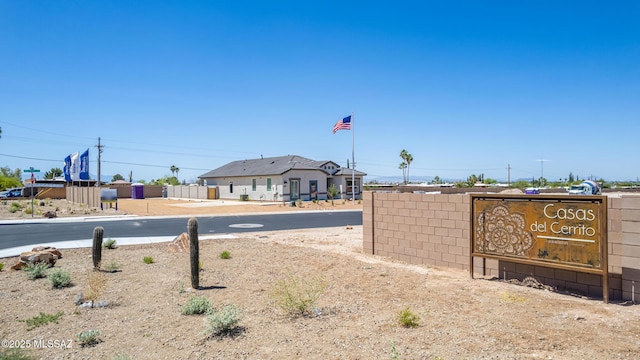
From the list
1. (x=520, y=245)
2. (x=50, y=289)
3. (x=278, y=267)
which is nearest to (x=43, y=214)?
(x=50, y=289)

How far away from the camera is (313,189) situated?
50906 mm

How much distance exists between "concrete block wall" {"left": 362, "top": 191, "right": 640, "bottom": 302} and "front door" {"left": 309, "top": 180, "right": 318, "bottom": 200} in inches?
1455

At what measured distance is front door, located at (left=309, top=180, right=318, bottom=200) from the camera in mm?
50406

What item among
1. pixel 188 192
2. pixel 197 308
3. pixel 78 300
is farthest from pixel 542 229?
pixel 188 192

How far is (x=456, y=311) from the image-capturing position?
23.0ft

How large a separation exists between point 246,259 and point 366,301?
5.77 metres

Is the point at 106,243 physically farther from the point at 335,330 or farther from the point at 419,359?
the point at 419,359

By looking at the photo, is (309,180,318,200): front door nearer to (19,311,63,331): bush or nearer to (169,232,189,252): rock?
(169,232,189,252): rock

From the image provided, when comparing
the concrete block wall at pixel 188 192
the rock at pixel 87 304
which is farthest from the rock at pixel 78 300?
the concrete block wall at pixel 188 192

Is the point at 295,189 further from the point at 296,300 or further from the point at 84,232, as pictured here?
the point at 296,300

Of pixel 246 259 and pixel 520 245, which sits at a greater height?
pixel 520 245

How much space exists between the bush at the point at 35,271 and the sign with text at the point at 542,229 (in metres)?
11.0

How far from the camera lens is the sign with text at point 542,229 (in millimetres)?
7719

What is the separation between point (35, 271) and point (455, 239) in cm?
1091
